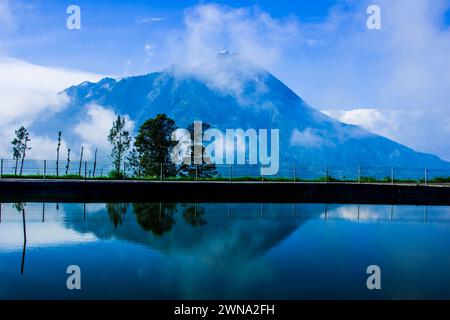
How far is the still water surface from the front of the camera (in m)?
11.3

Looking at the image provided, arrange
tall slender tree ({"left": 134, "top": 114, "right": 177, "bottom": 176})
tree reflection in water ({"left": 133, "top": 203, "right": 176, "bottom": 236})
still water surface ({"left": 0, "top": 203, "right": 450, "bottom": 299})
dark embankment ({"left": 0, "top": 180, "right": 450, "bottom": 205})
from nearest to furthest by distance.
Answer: still water surface ({"left": 0, "top": 203, "right": 450, "bottom": 299}), tree reflection in water ({"left": 133, "top": 203, "right": 176, "bottom": 236}), dark embankment ({"left": 0, "top": 180, "right": 450, "bottom": 205}), tall slender tree ({"left": 134, "top": 114, "right": 177, "bottom": 176})

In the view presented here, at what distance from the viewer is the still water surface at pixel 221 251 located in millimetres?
11320

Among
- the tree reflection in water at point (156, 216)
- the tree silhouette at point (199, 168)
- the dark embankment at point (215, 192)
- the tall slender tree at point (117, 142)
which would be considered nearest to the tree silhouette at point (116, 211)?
the tree reflection in water at point (156, 216)

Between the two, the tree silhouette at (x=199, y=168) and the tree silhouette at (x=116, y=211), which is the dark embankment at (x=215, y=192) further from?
the tree silhouette at (x=199, y=168)

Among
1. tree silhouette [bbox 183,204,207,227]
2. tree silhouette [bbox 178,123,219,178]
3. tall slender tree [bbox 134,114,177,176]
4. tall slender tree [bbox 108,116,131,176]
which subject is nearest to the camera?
tree silhouette [bbox 183,204,207,227]

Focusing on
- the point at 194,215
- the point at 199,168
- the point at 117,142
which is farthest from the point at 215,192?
the point at 117,142

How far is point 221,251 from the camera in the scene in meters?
15.5

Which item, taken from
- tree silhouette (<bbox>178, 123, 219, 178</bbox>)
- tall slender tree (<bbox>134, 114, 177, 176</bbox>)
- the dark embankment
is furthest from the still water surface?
tree silhouette (<bbox>178, 123, 219, 178</bbox>)

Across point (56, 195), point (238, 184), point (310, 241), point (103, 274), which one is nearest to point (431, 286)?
point (310, 241)

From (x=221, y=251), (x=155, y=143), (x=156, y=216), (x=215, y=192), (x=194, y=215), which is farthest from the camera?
(x=155, y=143)

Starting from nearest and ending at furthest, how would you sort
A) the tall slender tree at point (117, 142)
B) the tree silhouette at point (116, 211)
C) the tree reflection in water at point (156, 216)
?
the tree reflection in water at point (156, 216) → the tree silhouette at point (116, 211) → the tall slender tree at point (117, 142)

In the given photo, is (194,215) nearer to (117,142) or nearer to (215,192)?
(215,192)

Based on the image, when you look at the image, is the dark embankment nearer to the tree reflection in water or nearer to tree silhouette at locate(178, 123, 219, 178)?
the tree reflection in water
